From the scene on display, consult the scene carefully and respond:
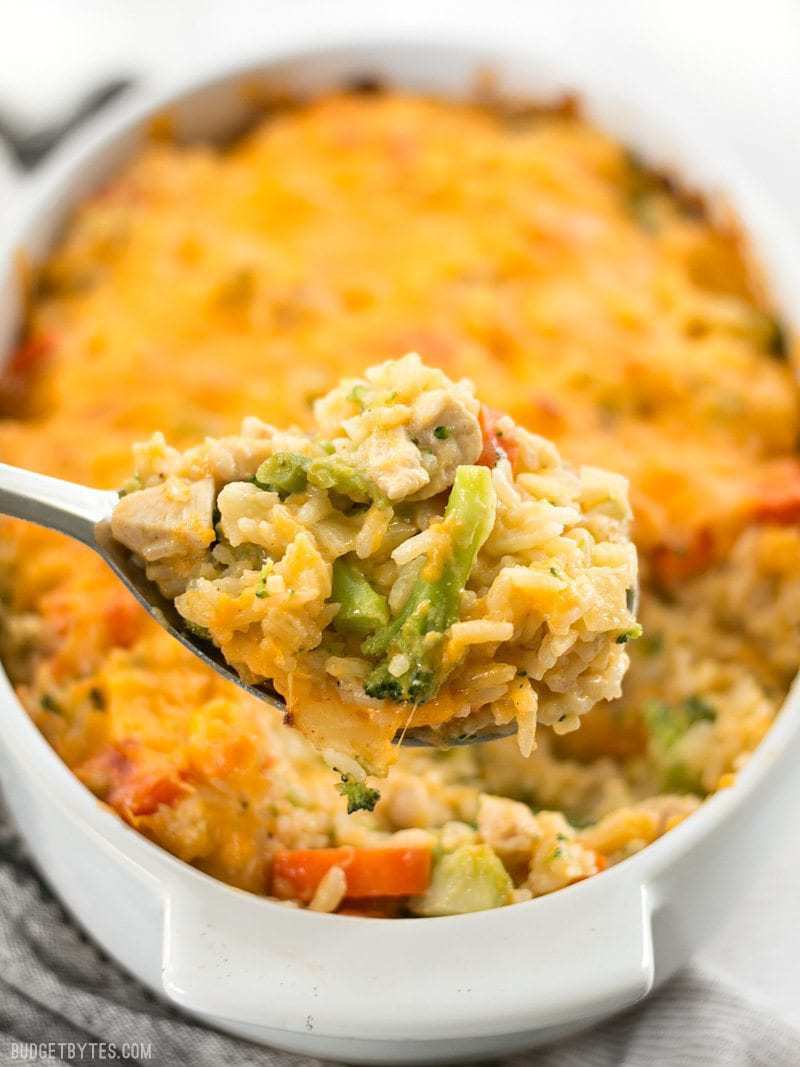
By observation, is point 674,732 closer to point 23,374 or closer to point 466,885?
point 466,885

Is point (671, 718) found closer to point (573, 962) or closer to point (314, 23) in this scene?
point (573, 962)

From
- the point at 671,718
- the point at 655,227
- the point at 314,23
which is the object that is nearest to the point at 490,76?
the point at 655,227

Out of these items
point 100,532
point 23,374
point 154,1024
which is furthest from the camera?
point 23,374

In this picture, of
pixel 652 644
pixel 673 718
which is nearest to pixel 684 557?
pixel 652 644

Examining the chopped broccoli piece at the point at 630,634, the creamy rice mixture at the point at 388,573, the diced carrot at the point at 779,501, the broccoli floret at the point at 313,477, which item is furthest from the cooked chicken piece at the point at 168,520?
the diced carrot at the point at 779,501

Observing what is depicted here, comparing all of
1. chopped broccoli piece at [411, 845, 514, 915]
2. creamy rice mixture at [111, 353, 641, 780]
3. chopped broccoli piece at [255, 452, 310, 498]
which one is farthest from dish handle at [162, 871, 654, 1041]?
chopped broccoli piece at [255, 452, 310, 498]

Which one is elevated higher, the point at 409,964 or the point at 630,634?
the point at 630,634
